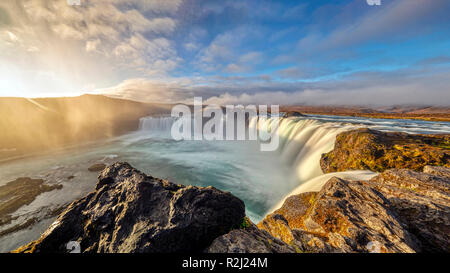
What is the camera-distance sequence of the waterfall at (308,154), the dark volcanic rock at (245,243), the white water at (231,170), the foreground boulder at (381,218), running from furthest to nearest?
1. the white water at (231,170)
2. the waterfall at (308,154)
3. the foreground boulder at (381,218)
4. the dark volcanic rock at (245,243)

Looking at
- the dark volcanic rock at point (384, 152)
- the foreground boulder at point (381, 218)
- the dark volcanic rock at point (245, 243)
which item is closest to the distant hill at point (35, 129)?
the dark volcanic rock at point (245, 243)

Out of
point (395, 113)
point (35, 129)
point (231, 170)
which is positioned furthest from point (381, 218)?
point (395, 113)

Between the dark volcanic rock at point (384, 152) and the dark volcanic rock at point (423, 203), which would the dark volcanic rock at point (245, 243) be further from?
the dark volcanic rock at point (384, 152)

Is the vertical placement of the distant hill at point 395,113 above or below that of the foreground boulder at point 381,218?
above

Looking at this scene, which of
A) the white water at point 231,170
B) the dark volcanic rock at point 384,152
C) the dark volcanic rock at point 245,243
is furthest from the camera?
the white water at point 231,170

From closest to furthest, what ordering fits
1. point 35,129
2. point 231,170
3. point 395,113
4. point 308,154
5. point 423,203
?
point 423,203 < point 308,154 < point 231,170 < point 35,129 < point 395,113

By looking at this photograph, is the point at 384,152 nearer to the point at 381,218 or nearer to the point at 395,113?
the point at 381,218
